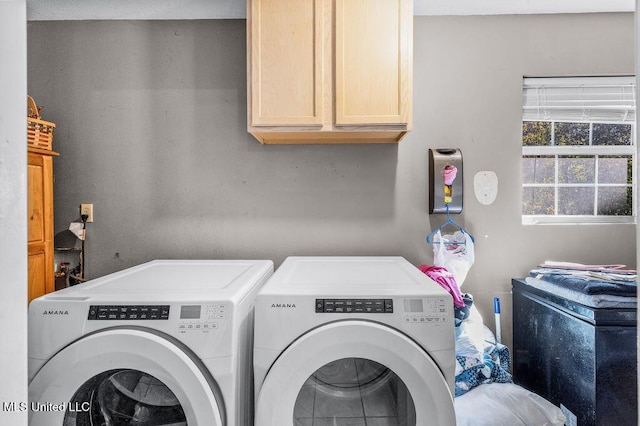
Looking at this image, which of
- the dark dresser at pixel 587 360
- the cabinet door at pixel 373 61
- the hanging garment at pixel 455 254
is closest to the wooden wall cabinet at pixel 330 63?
the cabinet door at pixel 373 61

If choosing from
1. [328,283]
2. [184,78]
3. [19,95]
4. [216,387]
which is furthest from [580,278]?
[184,78]

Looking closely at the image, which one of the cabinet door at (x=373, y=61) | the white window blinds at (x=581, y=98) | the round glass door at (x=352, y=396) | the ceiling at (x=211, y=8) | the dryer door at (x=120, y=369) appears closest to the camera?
the dryer door at (x=120, y=369)

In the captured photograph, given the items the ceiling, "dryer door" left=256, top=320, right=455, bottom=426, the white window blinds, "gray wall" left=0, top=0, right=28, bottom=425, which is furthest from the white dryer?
the ceiling

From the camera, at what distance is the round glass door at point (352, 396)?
1.24 meters

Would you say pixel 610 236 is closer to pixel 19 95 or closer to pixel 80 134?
pixel 19 95

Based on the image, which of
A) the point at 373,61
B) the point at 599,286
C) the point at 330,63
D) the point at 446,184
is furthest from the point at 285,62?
the point at 599,286

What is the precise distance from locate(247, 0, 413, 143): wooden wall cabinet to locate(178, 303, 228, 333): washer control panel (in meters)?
0.94

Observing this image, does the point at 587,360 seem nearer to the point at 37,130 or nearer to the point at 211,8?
the point at 211,8

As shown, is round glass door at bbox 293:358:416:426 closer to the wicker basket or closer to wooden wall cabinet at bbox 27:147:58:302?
wooden wall cabinet at bbox 27:147:58:302

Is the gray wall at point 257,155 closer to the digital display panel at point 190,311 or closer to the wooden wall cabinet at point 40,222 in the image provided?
the wooden wall cabinet at point 40,222

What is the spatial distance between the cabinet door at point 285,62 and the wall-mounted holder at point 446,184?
77 centimetres

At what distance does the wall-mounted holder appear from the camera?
6.62 ft

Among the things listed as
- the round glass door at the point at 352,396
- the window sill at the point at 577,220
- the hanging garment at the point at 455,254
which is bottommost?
the round glass door at the point at 352,396

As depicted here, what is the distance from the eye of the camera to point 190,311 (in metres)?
1.18
